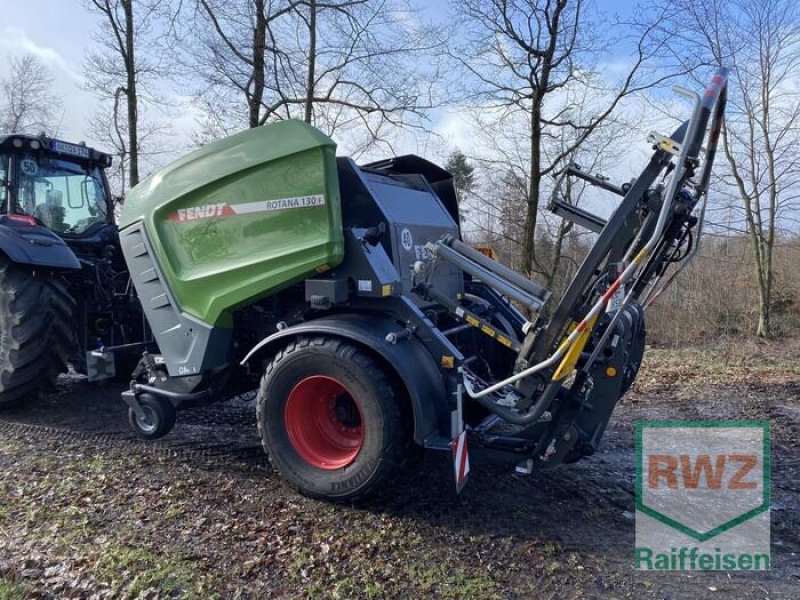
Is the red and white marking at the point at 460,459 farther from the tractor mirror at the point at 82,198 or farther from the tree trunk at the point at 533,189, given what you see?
the tree trunk at the point at 533,189

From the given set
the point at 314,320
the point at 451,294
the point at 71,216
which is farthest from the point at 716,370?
the point at 71,216

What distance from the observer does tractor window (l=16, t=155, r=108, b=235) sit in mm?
Answer: 5996

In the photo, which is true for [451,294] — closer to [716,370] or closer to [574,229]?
[716,370]

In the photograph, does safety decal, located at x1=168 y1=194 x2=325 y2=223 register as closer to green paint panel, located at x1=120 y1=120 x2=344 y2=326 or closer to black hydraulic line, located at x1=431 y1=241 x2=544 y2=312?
green paint panel, located at x1=120 y1=120 x2=344 y2=326

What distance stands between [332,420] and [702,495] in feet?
7.66

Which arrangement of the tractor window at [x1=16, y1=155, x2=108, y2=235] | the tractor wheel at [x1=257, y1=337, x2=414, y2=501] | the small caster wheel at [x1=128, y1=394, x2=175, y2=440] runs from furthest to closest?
the tractor window at [x1=16, y1=155, x2=108, y2=235], the small caster wheel at [x1=128, y1=394, x2=175, y2=440], the tractor wheel at [x1=257, y1=337, x2=414, y2=501]

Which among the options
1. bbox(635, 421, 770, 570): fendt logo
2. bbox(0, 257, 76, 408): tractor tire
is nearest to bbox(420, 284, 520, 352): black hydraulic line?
bbox(635, 421, 770, 570): fendt logo

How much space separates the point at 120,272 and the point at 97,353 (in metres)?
1.51

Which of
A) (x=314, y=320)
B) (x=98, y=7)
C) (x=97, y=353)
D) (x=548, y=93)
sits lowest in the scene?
(x=97, y=353)

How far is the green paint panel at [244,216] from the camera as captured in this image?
12.1 feet

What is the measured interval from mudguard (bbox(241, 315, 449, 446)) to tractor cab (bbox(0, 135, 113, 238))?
137 inches

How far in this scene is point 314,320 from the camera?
3.83 metres

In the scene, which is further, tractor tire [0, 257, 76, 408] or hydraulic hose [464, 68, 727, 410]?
tractor tire [0, 257, 76, 408]

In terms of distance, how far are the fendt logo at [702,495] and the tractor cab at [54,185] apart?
5.39 meters
